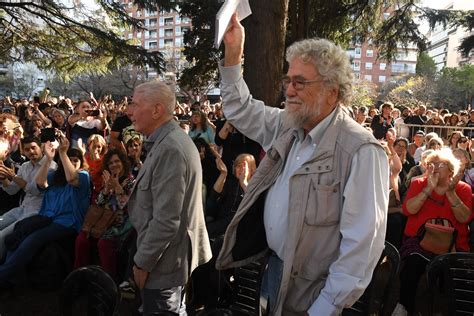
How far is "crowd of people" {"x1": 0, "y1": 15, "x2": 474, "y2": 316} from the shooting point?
5.14 ft

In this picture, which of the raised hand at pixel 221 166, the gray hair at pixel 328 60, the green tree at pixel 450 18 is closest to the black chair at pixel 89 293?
the gray hair at pixel 328 60

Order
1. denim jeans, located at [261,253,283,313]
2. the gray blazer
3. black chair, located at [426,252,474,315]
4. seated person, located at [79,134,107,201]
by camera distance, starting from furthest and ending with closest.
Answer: seated person, located at [79,134,107,201] → black chair, located at [426,252,474,315] → the gray blazer → denim jeans, located at [261,253,283,313]

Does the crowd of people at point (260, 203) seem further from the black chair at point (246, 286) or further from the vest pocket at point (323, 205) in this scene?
the black chair at point (246, 286)

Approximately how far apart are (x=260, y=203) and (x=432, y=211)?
2500mm

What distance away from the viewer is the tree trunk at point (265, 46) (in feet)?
16.6

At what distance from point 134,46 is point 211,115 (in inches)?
143

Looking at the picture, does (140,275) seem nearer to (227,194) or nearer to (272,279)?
(272,279)

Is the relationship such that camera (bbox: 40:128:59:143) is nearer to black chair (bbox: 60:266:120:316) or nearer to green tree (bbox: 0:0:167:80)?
black chair (bbox: 60:266:120:316)

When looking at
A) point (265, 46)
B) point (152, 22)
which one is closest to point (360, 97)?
point (265, 46)

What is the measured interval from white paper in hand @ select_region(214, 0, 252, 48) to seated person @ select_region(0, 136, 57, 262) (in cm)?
354

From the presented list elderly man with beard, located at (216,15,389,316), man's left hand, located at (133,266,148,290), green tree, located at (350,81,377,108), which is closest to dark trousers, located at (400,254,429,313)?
green tree, located at (350,81,377,108)

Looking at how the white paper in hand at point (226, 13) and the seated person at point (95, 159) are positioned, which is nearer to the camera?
the white paper in hand at point (226, 13)

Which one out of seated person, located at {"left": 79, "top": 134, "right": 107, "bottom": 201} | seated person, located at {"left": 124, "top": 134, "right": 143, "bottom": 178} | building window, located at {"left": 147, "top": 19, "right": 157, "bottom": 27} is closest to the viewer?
seated person, located at {"left": 79, "top": 134, "right": 107, "bottom": 201}

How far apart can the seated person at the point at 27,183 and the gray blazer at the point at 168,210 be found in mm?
2584
